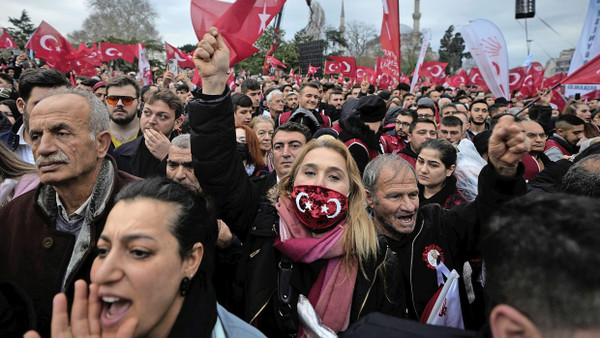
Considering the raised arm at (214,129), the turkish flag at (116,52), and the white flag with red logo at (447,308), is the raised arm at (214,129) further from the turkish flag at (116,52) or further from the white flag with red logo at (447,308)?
the turkish flag at (116,52)

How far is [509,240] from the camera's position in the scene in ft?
3.20

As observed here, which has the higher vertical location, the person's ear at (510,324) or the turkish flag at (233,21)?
the turkish flag at (233,21)

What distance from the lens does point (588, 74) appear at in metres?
4.27

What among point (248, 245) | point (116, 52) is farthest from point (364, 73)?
point (248, 245)

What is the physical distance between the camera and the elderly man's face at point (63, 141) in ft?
5.86

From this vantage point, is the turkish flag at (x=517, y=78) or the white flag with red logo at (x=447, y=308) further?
the turkish flag at (x=517, y=78)

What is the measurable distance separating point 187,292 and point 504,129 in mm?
1449

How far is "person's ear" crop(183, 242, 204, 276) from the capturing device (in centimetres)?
151

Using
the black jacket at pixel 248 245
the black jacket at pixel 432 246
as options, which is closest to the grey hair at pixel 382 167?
the black jacket at pixel 432 246

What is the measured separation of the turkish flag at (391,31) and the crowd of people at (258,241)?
16.2ft

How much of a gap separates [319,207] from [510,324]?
1172mm

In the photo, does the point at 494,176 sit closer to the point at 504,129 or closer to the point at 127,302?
the point at 504,129

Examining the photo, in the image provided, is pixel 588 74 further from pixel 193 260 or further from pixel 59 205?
pixel 59 205

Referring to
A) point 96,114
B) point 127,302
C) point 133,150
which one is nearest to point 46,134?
point 96,114
